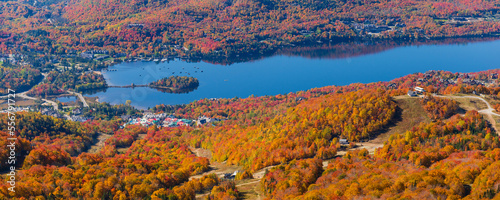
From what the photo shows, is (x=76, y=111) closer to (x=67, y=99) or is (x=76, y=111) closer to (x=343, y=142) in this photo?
(x=67, y=99)

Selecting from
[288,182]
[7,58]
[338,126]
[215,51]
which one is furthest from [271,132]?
[7,58]

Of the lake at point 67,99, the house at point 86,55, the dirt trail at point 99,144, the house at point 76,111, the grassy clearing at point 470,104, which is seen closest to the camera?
the grassy clearing at point 470,104

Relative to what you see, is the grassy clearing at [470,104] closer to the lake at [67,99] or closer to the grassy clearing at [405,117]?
the grassy clearing at [405,117]

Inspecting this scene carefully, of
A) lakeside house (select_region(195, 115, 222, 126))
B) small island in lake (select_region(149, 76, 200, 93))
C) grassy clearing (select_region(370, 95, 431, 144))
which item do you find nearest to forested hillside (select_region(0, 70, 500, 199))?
grassy clearing (select_region(370, 95, 431, 144))

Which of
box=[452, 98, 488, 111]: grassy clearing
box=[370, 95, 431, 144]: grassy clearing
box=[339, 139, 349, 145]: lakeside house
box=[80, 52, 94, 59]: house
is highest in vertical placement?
box=[452, 98, 488, 111]: grassy clearing

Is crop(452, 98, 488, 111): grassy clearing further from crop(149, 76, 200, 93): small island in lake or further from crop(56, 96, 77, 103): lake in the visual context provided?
crop(56, 96, 77, 103): lake

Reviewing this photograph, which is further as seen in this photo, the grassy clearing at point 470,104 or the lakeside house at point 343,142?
the grassy clearing at point 470,104

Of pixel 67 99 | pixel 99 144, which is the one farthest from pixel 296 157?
pixel 67 99

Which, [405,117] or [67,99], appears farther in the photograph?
[67,99]

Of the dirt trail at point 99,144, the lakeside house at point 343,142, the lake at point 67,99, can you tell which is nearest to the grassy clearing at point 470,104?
the lakeside house at point 343,142
